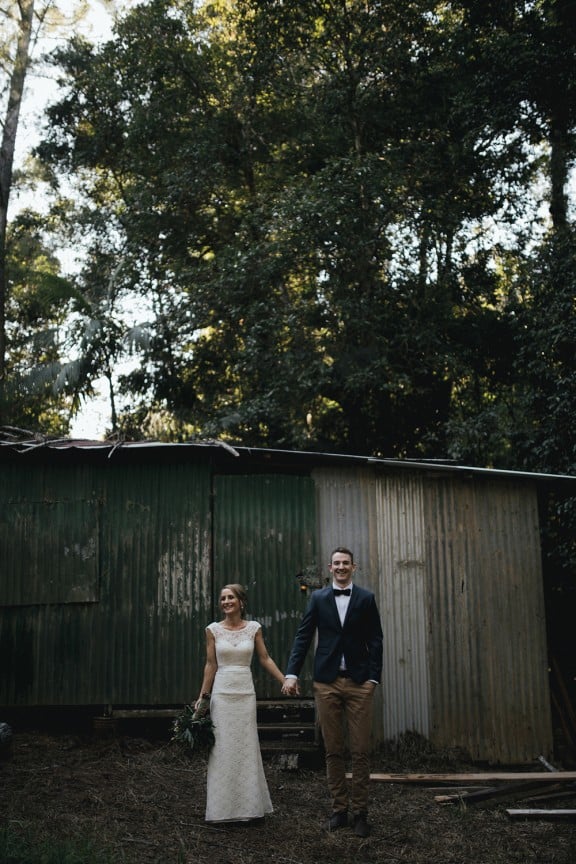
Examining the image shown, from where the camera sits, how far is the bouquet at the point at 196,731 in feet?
19.4

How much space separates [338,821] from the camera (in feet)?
19.5

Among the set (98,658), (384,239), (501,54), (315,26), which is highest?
(315,26)

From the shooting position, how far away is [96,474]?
927 cm

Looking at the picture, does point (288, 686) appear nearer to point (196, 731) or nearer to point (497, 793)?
point (196, 731)

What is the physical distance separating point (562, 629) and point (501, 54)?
10.1 meters

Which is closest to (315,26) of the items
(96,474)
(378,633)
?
(96,474)

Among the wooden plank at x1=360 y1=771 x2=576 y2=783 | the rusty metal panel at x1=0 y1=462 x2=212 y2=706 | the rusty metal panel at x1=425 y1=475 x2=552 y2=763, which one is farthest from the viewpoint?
the rusty metal panel at x1=0 y1=462 x2=212 y2=706

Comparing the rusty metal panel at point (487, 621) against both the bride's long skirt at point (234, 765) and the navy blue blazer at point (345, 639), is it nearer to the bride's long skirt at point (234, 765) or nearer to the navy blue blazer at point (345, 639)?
the navy blue blazer at point (345, 639)

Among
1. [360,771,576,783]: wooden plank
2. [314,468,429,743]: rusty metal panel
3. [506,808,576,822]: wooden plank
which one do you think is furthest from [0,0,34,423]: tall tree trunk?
[506,808,576,822]: wooden plank

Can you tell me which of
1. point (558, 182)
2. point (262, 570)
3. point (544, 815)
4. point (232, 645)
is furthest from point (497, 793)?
point (558, 182)

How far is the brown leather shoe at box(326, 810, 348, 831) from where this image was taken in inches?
233

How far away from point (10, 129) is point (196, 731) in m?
21.0

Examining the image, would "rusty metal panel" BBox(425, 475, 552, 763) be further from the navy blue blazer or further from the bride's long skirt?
the bride's long skirt

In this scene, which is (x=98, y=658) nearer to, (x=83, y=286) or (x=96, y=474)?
(x=96, y=474)
